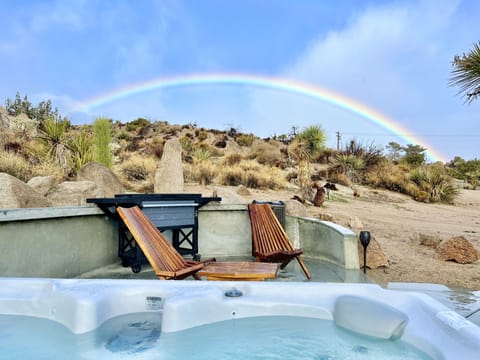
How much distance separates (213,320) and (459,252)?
4.46m

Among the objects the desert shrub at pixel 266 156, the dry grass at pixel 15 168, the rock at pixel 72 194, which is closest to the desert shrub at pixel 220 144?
the desert shrub at pixel 266 156

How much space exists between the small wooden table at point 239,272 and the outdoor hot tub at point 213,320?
864mm

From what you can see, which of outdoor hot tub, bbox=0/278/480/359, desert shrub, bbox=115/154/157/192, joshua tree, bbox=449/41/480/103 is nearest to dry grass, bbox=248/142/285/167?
desert shrub, bbox=115/154/157/192

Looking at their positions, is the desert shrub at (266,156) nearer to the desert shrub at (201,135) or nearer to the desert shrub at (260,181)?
the desert shrub at (260,181)

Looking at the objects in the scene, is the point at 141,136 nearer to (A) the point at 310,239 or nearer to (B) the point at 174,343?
(A) the point at 310,239

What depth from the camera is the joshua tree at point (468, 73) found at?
6805 millimetres

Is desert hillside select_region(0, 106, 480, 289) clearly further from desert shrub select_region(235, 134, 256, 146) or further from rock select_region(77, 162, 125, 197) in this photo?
desert shrub select_region(235, 134, 256, 146)

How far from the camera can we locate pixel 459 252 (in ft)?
17.2

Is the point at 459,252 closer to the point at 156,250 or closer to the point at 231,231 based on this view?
the point at 231,231

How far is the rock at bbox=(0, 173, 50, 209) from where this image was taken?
462 centimetres

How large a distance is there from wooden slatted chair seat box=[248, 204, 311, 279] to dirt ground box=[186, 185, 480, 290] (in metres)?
1.11

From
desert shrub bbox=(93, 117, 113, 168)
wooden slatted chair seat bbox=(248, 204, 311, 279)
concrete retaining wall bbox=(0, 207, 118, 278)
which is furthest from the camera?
desert shrub bbox=(93, 117, 113, 168)

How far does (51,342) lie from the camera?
2232 mm

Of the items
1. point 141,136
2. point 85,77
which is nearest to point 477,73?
point 85,77
